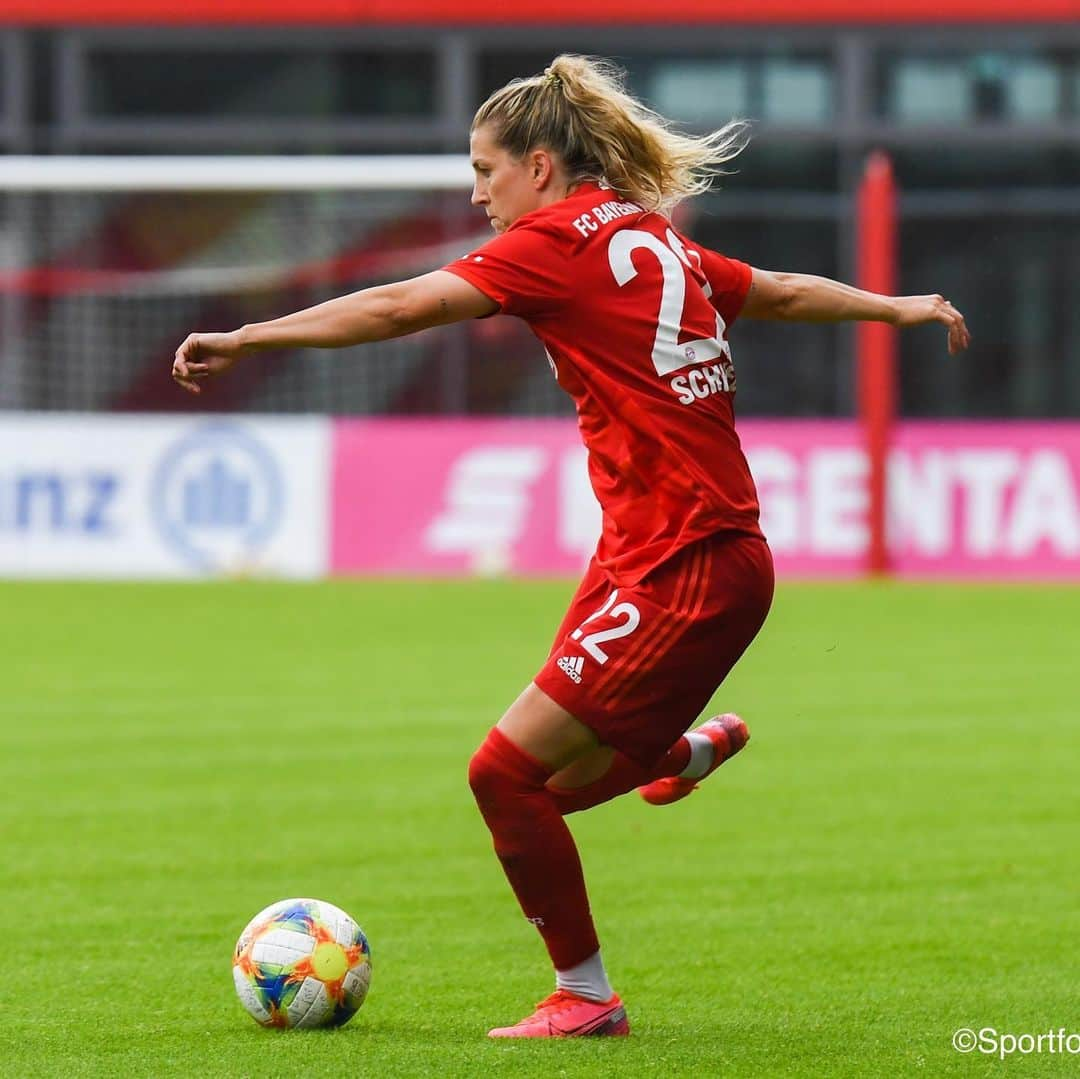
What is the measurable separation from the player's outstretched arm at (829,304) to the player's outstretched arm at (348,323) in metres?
0.96

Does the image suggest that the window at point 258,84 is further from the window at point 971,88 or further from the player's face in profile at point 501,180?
the player's face in profile at point 501,180

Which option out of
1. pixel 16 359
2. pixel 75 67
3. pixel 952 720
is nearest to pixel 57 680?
pixel 952 720

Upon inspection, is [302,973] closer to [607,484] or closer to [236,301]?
[607,484]

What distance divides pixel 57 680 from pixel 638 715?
7.75 m

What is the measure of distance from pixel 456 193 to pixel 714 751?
16.8m

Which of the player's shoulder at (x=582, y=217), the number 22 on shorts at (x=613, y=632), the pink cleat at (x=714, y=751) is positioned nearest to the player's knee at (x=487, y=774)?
the number 22 on shorts at (x=613, y=632)

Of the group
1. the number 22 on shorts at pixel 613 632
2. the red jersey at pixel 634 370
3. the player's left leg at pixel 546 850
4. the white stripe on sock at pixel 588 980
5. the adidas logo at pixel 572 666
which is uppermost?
the red jersey at pixel 634 370

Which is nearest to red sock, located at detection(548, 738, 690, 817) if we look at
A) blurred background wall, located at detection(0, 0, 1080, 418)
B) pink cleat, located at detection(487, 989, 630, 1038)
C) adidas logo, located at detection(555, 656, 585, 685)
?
adidas logo, located at detection(555, 656, 585, 685)

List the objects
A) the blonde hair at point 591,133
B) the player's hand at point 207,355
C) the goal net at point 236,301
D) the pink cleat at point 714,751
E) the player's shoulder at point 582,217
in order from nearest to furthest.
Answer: the player's hand at point 207,355, the player's shoulder at point 582,217, the blonde hair at point 591,133, the pink cleat at point 714,751, the goal net at point 236,301

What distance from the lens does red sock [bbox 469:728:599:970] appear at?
186 inches

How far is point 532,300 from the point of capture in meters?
4.59

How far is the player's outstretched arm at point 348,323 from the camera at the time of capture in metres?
4.28

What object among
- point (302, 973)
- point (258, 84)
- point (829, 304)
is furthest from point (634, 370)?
point (258, 84)

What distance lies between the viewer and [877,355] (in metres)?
19.1
